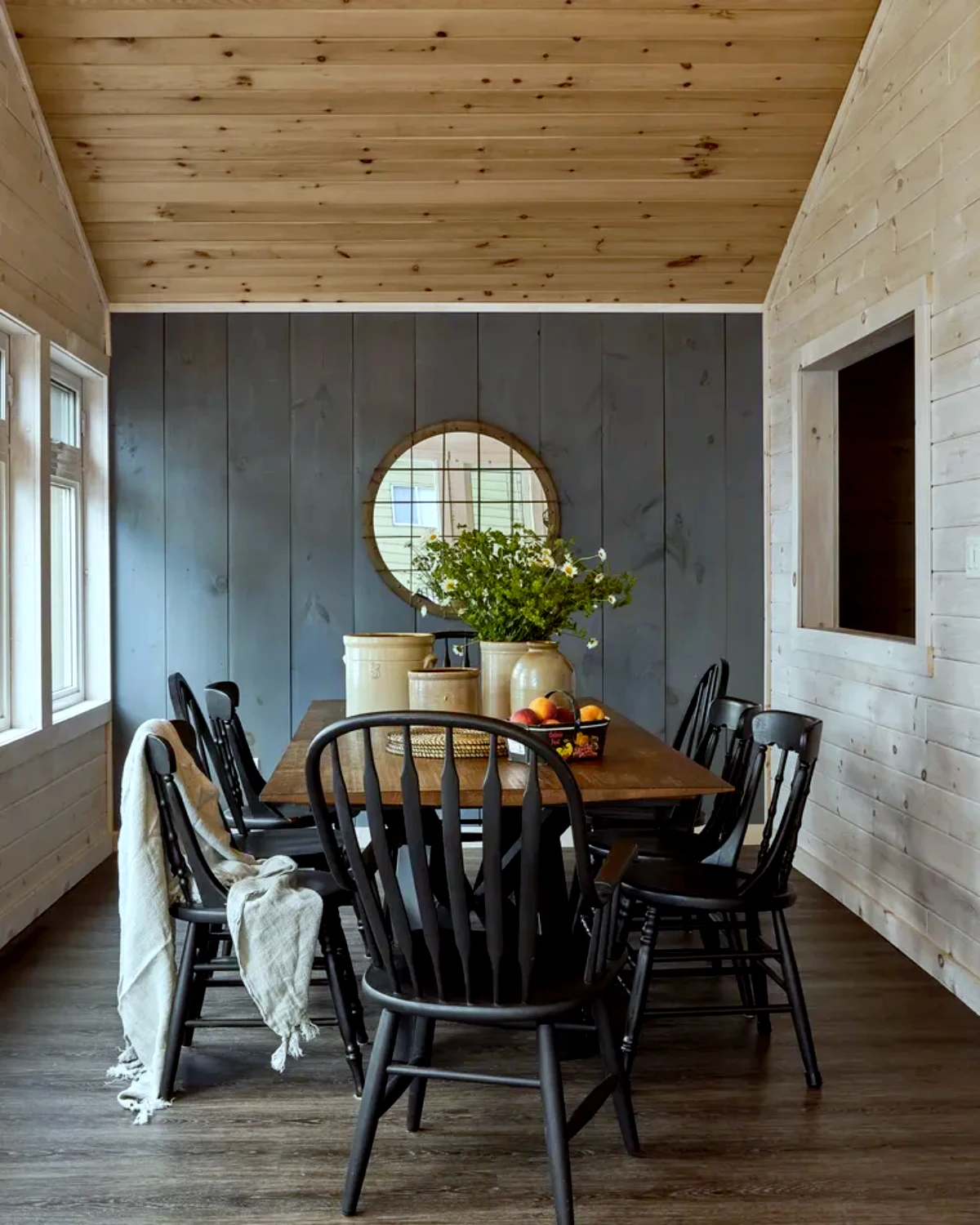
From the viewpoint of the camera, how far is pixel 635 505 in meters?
5.20

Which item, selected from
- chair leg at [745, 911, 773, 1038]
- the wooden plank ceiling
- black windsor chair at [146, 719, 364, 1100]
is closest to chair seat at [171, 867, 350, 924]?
black windsor chair at [146, 719, 364, 1100]

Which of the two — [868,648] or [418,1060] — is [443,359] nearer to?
[868,648]

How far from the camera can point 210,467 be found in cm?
514

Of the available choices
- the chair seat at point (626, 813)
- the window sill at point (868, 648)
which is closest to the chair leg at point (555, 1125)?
the chair seat at point (626, 813)

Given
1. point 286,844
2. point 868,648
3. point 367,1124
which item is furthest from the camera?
point 868,648

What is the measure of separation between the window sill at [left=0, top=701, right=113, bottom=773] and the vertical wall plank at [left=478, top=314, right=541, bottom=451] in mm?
2049

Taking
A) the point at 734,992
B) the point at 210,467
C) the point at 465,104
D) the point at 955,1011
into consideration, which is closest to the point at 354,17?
the point at 465,104

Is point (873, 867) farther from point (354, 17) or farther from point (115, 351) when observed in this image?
point (115, 351)

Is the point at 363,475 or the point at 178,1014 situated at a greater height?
the point at 363,475

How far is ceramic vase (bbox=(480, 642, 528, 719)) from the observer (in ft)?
Result: 10.3

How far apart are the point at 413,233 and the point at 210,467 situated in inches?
51.8

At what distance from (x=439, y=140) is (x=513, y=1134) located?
11.1 ft

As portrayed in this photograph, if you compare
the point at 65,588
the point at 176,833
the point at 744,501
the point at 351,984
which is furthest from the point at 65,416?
the point at 351,984

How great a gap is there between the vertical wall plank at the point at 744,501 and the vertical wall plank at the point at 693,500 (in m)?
0.03
